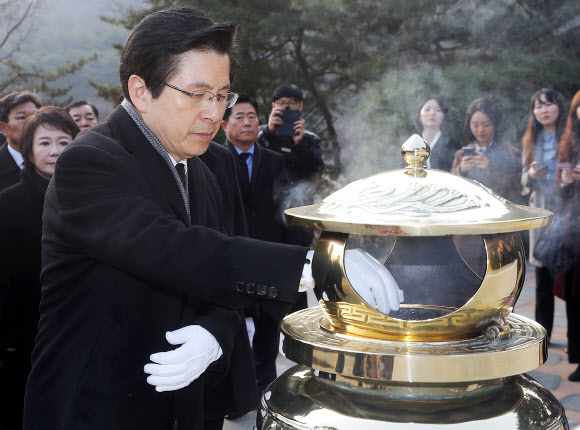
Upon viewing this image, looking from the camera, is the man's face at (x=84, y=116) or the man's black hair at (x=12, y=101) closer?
the man's black hair at (x=12, y=101)

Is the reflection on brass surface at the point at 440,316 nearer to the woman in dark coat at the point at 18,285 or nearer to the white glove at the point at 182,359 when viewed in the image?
the white glove at the point at 182,359

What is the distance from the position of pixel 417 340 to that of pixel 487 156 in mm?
2880

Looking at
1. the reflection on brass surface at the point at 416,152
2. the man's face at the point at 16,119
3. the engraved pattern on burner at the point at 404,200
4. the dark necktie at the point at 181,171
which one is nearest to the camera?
the engraved pattern on burner at the point at 404,200

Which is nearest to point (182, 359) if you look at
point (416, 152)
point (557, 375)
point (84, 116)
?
point (416, 152)

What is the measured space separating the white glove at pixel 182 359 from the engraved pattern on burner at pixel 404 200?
41 centimetres

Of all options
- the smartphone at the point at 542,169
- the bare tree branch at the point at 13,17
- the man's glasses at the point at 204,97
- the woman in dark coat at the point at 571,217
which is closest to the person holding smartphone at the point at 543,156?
the smartphone at the point at 542,169

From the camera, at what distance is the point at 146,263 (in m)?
1.35

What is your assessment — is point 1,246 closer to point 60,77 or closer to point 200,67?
point 200,67

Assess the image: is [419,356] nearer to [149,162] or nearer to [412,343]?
[412,343]

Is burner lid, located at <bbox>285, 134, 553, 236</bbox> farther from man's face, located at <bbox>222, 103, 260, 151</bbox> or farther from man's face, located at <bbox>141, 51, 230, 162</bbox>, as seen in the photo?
man's face, located at <bbox>222, 103, 260, 151</bbox>

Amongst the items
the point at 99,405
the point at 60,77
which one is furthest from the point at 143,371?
the point at 60,77

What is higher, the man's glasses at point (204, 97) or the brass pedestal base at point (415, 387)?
the man's glasses at point (204, 97)

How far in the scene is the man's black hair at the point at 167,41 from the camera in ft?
4.92

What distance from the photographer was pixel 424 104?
4.12m
